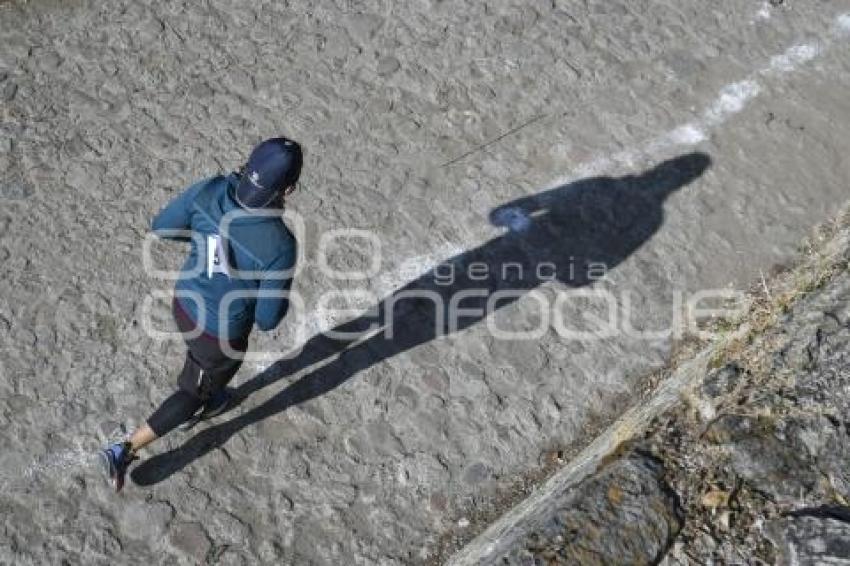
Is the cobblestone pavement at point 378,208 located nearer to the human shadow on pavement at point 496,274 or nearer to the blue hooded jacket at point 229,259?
the human shadow on pavement at point 496,274

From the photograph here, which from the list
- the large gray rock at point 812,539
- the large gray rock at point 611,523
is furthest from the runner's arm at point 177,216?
the large gray rock at point 812,539

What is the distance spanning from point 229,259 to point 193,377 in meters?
0.83

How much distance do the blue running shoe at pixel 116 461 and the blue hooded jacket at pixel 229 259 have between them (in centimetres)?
87

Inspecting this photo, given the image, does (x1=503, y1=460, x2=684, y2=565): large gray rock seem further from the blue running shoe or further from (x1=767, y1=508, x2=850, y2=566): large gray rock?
the blue running shoe

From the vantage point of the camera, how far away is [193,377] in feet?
20.2

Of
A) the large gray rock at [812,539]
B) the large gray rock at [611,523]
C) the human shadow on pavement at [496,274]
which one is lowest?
the human shadow on pavement at [496,274]

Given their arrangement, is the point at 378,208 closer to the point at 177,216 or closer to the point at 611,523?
the point at 177,216

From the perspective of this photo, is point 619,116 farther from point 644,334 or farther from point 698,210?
point 644,334

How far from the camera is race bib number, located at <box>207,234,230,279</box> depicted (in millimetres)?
5699

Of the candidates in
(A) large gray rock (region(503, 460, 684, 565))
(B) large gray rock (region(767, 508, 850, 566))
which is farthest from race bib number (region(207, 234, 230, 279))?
(B) large gray rock (region(767, 508, 850, 566))

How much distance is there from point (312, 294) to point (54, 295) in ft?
5.47

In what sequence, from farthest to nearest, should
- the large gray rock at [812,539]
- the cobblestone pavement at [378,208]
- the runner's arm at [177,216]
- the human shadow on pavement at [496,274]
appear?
the human shadow on pavement at [496,274]
the cobblestone pavement at [378,208]
the runner's arm at [177,216]
the large gray rock at [812,539]

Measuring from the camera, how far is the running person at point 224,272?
218 inches

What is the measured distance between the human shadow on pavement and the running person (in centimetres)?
47
